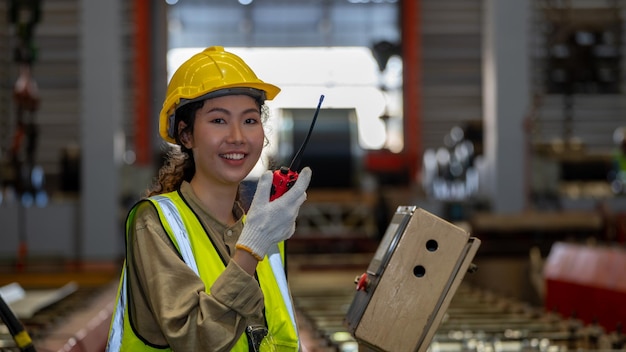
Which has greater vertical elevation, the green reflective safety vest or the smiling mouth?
the smiling mouth

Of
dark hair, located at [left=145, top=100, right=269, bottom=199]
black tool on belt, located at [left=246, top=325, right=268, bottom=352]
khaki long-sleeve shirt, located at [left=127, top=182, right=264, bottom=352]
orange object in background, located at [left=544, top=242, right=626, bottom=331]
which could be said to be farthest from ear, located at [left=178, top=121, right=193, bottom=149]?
orange object in background, located at [left=544, top=242, right=626, bottom=331]

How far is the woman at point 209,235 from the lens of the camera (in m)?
2.00

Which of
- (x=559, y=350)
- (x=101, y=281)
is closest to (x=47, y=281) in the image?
(x=101, y=281)

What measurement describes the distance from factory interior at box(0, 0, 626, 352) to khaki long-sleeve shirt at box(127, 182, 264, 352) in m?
0.39

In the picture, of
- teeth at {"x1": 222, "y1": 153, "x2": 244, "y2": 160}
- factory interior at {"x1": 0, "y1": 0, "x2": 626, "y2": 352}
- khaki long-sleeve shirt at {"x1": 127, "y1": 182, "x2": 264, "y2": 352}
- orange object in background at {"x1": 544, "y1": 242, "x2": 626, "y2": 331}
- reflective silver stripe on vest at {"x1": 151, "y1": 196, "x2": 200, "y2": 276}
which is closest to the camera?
khaki long-sleeve shirt at {"x1": 127, "y1": 182, "x2": 264, "y2": 352}

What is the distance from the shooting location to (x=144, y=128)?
19328 millimetres

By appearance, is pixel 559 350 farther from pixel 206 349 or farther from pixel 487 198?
pixel 487 198

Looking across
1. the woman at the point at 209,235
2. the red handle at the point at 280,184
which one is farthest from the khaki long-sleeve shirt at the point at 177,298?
the red handle at the point at 280,184

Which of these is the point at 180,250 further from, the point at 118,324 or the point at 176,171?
the point at 176,171

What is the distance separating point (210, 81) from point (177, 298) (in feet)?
1.67

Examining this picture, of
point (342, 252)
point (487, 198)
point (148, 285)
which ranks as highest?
point (148, 285)

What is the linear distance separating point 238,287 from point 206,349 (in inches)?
5.7

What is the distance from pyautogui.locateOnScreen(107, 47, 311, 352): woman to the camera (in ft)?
6.56

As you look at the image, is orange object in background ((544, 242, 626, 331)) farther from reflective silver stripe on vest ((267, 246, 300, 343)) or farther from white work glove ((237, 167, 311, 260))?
white work glove ((237, 167, 311, 260))
